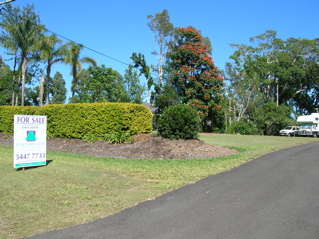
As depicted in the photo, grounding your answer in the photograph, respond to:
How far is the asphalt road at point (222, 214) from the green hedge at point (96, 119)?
336 inches

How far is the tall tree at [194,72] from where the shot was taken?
137 ft

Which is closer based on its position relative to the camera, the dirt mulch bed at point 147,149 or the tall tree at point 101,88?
the dirt mulch bed at point 147,149

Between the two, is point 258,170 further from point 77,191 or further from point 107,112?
point 107,112

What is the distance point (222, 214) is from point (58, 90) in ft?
233

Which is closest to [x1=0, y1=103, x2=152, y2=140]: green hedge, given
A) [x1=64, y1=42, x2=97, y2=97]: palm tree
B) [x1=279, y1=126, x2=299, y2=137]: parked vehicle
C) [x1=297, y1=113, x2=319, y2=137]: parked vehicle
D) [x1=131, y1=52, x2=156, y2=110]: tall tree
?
[x1=64, y1=42, x2=97, y2=97]: palm tree

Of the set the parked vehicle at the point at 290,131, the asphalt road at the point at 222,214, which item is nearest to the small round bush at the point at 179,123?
the asphalt road at the point at 222,214

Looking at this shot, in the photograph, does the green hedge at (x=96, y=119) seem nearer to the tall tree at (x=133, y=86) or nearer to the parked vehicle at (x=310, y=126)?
the tall tree at (x=133, y=86)

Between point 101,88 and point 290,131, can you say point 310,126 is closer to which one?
point 290,131

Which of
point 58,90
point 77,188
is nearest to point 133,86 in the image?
point 77,188

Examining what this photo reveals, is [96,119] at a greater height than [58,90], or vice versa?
[58,90]

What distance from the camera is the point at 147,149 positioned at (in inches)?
585

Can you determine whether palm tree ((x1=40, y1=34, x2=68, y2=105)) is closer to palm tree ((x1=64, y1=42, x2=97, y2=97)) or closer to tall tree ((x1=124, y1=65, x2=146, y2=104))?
palm tree ((x1=64, y1=42, x2=97, y2=97))

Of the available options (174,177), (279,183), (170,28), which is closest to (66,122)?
(174,177)

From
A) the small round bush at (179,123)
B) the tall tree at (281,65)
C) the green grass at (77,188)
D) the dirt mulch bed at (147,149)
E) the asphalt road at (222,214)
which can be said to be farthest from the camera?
the tall tree at (281,65)
